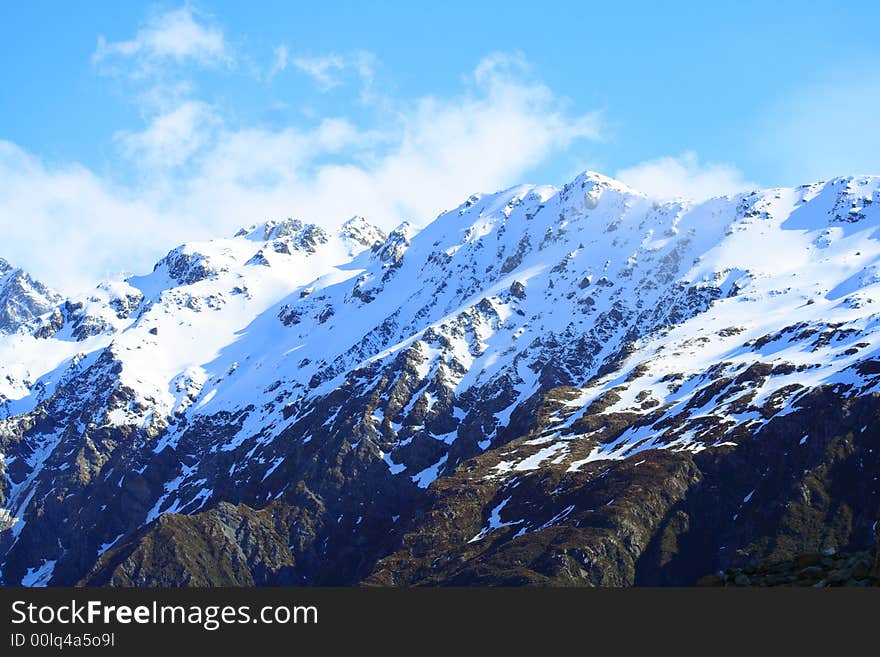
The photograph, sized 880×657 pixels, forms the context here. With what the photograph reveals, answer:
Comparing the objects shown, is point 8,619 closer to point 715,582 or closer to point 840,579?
point 715,582

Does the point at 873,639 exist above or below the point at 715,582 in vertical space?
below

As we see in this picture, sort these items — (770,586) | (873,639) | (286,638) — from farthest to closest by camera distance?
(770,586) < (286,638) < (873,639)

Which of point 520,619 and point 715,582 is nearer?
point 520,619

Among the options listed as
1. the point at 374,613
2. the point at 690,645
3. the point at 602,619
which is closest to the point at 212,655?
the point at 374,613

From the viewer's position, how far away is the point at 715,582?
5488 cm

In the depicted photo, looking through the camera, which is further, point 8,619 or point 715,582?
point 715,582

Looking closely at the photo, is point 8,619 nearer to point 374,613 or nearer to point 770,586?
point 374,613

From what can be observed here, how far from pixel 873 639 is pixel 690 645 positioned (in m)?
6.99

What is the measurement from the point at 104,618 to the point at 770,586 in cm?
2908

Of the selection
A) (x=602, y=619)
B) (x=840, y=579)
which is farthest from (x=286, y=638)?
(x=840, y=579)

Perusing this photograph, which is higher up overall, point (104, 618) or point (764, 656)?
point (104, 618)

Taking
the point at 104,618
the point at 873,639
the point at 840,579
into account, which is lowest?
the point at 873,639

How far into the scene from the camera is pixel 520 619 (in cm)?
4941

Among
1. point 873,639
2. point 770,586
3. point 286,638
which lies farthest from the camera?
point 770,586
